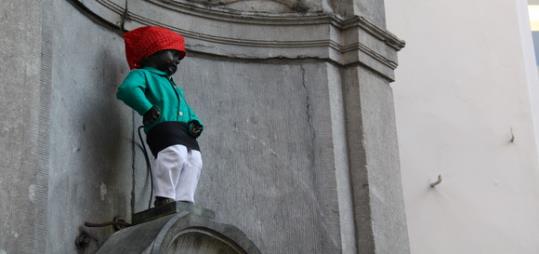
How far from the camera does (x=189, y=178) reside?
542cm

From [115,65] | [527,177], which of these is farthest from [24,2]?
[527,177]

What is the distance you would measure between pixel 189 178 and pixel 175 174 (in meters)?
0.09

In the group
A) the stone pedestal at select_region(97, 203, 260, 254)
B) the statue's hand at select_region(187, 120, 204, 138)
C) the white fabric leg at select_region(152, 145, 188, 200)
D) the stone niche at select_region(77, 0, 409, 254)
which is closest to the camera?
the stone pedestal at select_region(97, 203, 260, 254)

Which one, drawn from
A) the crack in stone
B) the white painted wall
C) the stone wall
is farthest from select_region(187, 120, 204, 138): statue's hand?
the white painted wall

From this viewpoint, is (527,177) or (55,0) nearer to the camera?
(55,0)

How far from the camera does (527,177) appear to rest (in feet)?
28.4

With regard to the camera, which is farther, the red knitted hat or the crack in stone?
the crack in stone

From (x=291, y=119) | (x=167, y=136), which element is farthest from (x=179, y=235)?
(x=291, y=119)

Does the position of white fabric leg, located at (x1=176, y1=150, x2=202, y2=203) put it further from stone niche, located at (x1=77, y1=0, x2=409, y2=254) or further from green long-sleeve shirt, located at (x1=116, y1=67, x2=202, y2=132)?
stone niche, located at (x1=77, y1=0, x2=409, y2=254)

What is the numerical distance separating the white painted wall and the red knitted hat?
10.8 feet

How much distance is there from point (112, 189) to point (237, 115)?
43.3 inches

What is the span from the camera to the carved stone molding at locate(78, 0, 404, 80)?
633 centimetres

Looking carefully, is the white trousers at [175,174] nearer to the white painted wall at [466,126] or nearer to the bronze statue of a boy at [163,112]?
the bronze statue of a boy at [163,112]

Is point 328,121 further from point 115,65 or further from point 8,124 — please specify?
point 8,124
